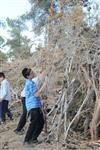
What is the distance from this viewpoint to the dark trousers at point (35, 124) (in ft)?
31.2

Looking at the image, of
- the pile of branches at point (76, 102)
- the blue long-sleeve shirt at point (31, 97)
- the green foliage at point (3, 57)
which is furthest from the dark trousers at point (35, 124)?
the green foliage at point (3, 57)

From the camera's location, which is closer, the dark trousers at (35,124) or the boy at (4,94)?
the dark trousers at (35,124)

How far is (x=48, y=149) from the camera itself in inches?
364

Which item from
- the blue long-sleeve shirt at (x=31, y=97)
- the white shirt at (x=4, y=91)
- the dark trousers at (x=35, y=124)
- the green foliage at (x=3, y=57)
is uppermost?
the green foliage at (x=3, y=57)

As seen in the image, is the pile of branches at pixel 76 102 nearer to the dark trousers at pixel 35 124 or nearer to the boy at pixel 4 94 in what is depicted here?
the dark trousers at pixel 35 124

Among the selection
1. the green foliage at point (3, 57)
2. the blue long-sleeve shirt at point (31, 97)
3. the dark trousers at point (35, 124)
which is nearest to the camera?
the dark trousers at point (35, 124)

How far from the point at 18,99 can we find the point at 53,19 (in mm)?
5125

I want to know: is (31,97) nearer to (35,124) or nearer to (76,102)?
(35,124)

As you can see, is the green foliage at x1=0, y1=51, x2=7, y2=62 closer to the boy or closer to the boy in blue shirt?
the boy

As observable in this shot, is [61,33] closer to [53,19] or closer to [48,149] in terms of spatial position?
[53,19]

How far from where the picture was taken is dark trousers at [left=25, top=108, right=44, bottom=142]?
9500mm

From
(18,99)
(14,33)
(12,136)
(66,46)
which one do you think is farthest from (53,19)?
(14,33)

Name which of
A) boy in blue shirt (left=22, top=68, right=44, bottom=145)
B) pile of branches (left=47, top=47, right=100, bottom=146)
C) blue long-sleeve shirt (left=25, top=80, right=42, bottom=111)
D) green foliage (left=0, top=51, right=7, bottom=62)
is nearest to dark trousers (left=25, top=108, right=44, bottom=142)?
boy in blue shirt (left=22, top=68, right=44, bottom=145)

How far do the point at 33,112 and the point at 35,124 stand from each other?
0.27 metres
